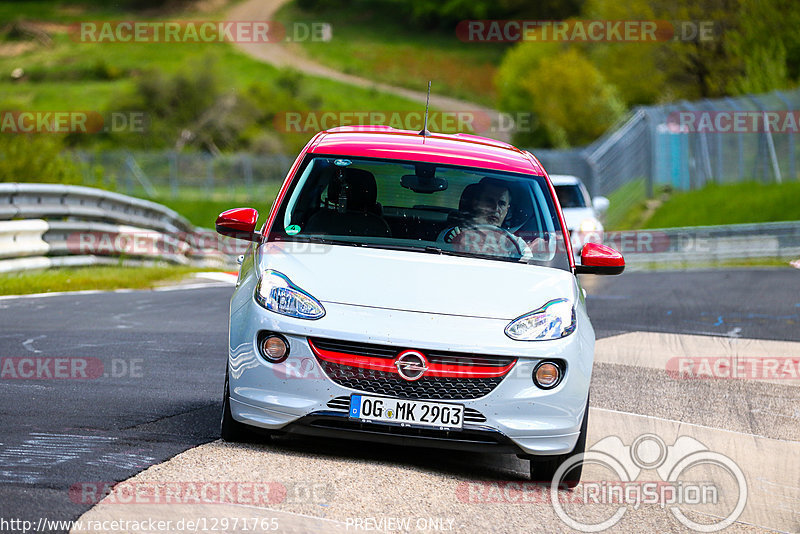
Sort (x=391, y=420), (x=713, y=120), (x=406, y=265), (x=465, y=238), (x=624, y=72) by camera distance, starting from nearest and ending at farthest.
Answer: (x=391, y=420), (x=406, y=265), (x=465, y=238), (x=713, y=120), (x=624, y=72)

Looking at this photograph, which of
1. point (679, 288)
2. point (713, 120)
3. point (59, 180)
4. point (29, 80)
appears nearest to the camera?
point (679, 288)

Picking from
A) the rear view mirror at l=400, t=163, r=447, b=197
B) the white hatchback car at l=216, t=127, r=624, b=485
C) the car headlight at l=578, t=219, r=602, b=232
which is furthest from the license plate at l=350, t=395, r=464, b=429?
the car headlight at l=578, t=219, r=602, b=232

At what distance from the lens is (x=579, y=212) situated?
20734 mm

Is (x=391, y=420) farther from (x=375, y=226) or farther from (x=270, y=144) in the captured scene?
(x=270, y=144)

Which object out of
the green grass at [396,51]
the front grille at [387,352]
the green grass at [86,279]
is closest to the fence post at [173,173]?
the green grass at [86,279]

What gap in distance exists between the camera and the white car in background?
20.0 m

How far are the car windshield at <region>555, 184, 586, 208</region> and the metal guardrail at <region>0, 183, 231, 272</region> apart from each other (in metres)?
6.67

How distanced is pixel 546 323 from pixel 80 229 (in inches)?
499

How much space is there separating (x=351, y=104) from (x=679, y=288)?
75043 mm

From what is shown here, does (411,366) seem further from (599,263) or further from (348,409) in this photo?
(599,263)

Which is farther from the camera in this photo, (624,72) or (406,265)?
(624,72)

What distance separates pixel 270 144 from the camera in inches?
2768

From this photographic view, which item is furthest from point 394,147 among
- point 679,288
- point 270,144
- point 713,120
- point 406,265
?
point 270,144

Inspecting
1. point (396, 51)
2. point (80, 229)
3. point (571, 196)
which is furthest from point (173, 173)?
point (396, 51)
